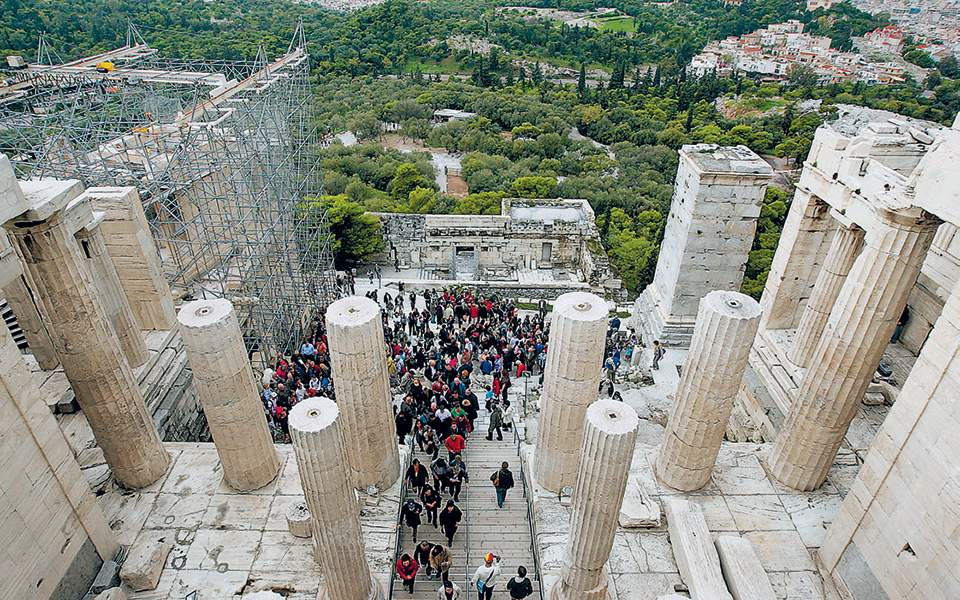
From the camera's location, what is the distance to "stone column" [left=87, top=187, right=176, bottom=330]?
1416cm

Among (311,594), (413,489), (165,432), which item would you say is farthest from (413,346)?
(311,594)

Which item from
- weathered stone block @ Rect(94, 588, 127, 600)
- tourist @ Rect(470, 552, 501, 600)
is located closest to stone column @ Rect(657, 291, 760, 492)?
tourist @ Rect(470, 552, 501, 600)

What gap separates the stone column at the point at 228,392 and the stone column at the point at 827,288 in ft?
41.1

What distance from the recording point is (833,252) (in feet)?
41.5

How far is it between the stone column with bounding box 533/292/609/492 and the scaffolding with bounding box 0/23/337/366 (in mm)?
9932

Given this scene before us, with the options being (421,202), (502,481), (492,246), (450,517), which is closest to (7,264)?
(450,517)

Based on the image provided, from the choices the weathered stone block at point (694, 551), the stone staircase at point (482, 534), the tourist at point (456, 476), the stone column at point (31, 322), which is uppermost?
the stone column at point (31, 322)

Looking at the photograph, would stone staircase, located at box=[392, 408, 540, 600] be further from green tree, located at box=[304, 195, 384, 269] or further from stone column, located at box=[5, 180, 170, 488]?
green tree, located at box=[304, 195, 384, 269]

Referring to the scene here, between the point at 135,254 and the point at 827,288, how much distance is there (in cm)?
1702

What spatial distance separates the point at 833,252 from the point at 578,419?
6932 mm

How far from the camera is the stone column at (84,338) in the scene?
31.1 ft

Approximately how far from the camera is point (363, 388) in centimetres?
1105

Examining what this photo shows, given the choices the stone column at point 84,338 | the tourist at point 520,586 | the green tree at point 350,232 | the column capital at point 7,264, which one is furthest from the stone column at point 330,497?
the green tree at point 350,232

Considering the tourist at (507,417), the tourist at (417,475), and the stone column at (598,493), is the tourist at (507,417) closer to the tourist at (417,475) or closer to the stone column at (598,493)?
the tourist at (417,475)
